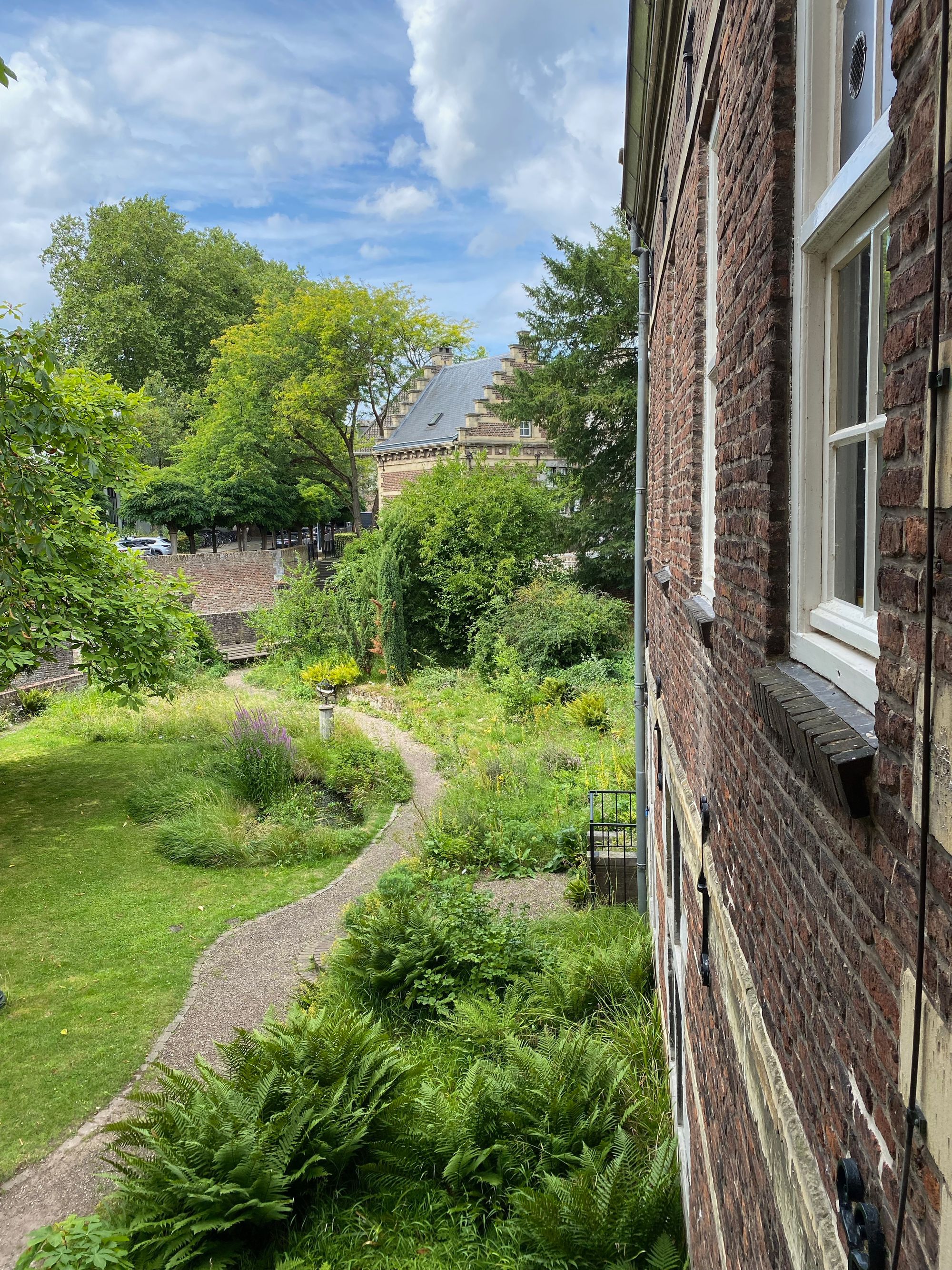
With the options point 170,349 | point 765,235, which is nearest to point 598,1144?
point 765,235

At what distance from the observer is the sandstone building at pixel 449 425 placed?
3584 centimetres

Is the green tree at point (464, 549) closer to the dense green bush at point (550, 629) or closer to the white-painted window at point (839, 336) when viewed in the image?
the dense green bush at point (550, 629)

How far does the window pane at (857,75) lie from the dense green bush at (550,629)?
1779 centimetres

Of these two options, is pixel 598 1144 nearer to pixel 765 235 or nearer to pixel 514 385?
pixel 765 235

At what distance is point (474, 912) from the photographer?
960cm

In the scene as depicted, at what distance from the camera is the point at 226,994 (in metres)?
9.38

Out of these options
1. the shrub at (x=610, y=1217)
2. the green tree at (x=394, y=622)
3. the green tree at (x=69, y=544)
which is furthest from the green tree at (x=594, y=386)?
the shrub at (x=610, y=1217)

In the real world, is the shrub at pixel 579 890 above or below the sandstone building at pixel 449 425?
below

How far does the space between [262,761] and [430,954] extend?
22.2 ft

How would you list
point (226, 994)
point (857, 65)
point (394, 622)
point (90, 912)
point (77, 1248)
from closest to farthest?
1. point (857, 65)
2. point (77, 1248)
3. point (226, 994)
4. point (90, 912)
5. point (394, 622)

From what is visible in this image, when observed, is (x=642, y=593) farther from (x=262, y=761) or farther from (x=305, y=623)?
(x=305, y=623)

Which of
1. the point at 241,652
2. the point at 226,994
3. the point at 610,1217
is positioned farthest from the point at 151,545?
the point at 610,1217

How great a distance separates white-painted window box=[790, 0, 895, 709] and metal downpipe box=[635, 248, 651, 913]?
6750 millimetres

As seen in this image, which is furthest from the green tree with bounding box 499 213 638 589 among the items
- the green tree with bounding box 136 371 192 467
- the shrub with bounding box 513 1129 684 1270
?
the green tree with bounding box 136 371 192 467
